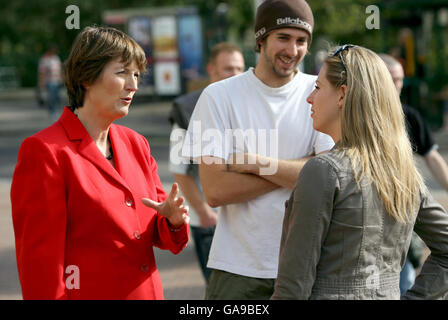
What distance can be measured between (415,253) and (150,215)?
2.58 metres

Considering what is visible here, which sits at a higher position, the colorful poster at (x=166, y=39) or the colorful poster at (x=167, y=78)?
the colorful poster at (x=166, y=39)

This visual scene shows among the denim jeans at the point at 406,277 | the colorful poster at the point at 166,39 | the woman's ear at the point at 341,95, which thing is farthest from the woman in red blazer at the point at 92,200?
the colorful poster at the point at 166,39

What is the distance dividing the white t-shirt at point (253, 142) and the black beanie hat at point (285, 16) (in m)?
0.26

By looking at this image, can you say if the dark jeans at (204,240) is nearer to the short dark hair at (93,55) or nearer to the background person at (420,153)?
the background person at (420,153)

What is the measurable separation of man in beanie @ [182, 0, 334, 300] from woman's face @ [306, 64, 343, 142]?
61 cm

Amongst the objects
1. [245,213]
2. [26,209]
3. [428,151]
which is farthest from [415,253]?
[26,209]

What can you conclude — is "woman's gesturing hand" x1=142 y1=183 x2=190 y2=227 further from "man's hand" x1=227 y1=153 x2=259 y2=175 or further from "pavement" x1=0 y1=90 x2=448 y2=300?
"pavement" x1=0 y1=90 x2=448 y2=300

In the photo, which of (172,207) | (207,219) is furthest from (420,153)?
(172,207)

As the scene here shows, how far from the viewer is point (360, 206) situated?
217 cm

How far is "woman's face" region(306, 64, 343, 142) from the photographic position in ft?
7.73

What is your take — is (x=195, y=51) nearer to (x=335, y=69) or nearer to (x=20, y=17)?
(x=20, y=17)

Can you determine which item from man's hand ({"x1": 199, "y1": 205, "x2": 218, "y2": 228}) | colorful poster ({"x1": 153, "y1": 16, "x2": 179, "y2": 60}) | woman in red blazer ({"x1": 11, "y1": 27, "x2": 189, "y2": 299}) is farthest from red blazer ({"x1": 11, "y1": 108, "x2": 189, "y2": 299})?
colorful poster ({"x1": 153, "y1": 16, "x2": 179, "y2": 60})

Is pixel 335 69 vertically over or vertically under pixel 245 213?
over

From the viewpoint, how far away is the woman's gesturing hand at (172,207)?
8.28 ft
